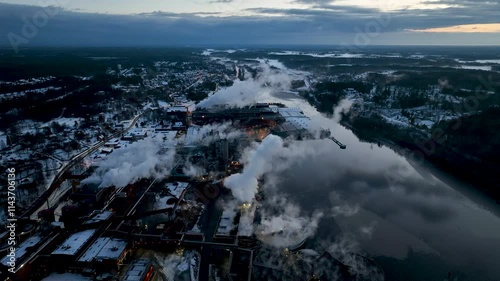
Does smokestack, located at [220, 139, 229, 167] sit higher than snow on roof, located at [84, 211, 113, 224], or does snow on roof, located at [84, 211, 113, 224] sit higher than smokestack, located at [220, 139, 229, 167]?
smokestack, located at [220, 139, 229, 167]

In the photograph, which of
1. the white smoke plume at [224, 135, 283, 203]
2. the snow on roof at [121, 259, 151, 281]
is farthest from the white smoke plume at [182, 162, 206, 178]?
the snow on roof at [121, 259, 151, 281]

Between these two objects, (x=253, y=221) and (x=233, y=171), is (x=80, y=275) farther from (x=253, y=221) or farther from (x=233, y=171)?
(x=233, y=171)

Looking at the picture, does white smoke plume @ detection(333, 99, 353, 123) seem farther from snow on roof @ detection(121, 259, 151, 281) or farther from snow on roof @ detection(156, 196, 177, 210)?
snow on roof @ detection(121, 259, 151, 281)

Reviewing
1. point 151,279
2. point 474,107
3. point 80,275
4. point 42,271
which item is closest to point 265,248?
point 151,279

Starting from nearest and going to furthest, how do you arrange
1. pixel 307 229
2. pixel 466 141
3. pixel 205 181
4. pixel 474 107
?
pixel 307 229 < pixel 205 181 < pixel 466 141 < pixel 474 107

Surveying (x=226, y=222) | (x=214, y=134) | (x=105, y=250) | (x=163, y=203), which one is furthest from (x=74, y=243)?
(x=214, y=134)

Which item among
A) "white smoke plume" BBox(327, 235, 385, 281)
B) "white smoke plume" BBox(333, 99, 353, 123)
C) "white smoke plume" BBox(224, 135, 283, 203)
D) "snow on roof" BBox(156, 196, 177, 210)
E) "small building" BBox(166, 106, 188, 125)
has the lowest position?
"white smoke plume" BBox(333, 99, 353, 123)
